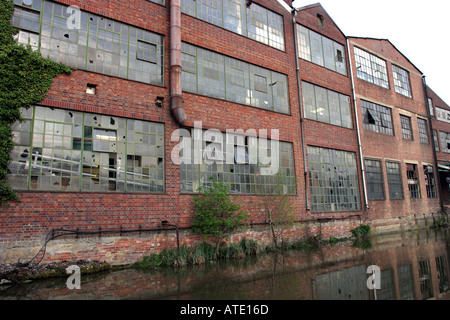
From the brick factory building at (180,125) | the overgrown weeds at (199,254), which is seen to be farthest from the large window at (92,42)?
the overgrown weeds at (199,254)

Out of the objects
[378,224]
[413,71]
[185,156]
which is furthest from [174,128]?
[413,71]

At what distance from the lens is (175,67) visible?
11164mm

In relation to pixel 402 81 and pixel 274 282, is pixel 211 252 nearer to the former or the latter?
pixel 274 282

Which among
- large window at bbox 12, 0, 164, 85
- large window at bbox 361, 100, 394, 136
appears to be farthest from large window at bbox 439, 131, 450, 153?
large window at bbox 12, 0, 164, 85

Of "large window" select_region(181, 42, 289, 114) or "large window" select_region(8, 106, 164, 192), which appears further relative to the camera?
"large window" select_region(181, 42, 289, 114)

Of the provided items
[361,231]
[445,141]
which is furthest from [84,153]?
[445,141]

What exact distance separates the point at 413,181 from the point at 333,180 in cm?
905

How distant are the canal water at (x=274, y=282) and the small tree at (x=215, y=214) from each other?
1.12 m

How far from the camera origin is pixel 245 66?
1401 centimetres

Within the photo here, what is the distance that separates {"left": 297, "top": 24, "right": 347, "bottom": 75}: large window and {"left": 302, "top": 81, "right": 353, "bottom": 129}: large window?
1.64 metres

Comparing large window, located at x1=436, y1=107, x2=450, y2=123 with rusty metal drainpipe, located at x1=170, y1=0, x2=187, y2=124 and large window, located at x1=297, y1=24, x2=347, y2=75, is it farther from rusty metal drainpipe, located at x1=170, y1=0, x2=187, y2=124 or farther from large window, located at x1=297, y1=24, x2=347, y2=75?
rusty metal drainpipe, located at x1=170, y1=0, x2=187, y2=124

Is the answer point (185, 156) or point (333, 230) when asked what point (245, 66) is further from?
point (333, 230)

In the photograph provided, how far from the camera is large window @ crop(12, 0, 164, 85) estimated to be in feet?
30.6

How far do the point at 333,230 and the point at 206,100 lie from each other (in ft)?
29.8
